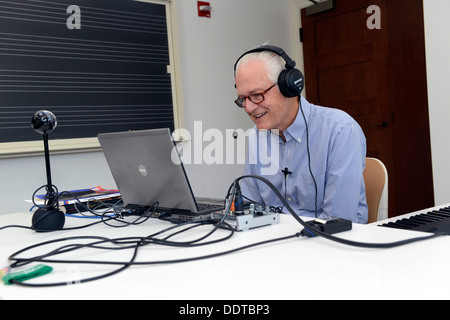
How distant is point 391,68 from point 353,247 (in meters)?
2.58

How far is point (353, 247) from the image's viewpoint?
0.77 m

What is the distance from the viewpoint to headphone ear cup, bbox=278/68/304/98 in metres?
1.43

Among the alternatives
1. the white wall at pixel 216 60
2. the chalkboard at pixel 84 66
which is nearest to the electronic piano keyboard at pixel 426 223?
the chalkboard at pixel 84 66

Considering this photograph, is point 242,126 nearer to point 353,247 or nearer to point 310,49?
point 310,49

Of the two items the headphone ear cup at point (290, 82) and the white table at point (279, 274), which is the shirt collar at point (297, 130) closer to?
the headphone ear cup at point (290, 82)

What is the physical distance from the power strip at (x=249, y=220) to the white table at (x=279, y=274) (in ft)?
0.27

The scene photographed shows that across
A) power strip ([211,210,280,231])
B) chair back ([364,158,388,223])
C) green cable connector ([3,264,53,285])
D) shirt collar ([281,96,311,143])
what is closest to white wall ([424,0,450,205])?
chair back ([364,158,388,223])

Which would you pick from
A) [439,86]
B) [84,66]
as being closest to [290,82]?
[439,86]

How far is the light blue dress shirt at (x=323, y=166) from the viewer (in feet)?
4.51

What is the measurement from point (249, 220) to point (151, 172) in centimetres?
30

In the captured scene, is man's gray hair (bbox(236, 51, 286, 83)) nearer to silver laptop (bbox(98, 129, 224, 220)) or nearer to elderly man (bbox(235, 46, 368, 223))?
elderly man (bbox(235, 46, 368, 223))

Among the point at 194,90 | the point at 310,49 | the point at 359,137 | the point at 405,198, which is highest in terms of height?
the point at 310,49

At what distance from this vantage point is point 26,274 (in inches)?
27.3

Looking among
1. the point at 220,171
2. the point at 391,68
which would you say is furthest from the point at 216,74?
the point at 391,68
